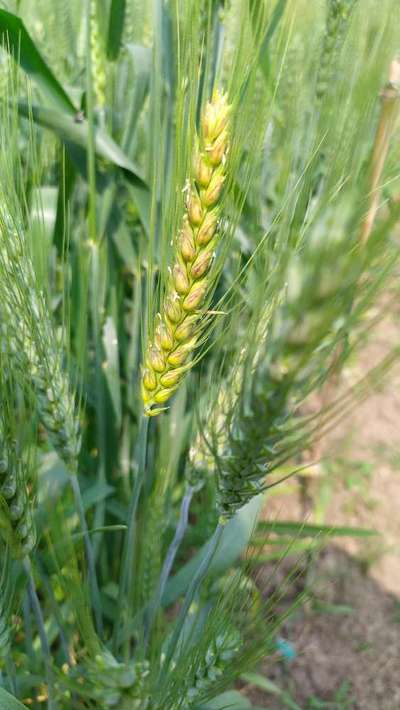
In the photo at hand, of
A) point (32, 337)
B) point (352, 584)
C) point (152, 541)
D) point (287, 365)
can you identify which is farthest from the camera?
point (352, 584)

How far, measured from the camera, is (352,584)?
1.17m

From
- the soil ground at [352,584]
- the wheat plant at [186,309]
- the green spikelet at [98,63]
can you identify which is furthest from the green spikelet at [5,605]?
the green spikelet at [98,63]

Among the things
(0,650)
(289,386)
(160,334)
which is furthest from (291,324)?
(0,650)

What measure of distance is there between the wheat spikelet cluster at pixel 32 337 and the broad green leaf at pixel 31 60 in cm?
24

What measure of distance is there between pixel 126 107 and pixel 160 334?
27.9 inches

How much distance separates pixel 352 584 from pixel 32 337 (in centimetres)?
90

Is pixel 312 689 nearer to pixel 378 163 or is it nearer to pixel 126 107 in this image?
pixel 378 163

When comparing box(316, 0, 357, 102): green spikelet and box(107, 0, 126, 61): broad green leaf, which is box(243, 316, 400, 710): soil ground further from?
box(107, 0, 126, 61): broad green leaf

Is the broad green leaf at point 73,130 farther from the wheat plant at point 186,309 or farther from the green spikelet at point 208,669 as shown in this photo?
the green spikelet at point 208,669

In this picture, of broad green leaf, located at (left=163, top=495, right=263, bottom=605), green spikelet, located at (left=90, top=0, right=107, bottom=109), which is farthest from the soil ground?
A: green spikelet, located at (left=90, top=0, right=107, bottom=109)

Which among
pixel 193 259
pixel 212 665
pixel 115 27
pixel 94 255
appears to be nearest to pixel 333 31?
pixel 115 27

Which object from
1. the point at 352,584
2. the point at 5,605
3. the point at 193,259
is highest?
the point at 193,259

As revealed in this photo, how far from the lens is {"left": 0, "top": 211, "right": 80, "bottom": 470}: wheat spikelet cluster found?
0.53 m

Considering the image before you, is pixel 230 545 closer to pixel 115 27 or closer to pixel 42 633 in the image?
pixel 42 633
